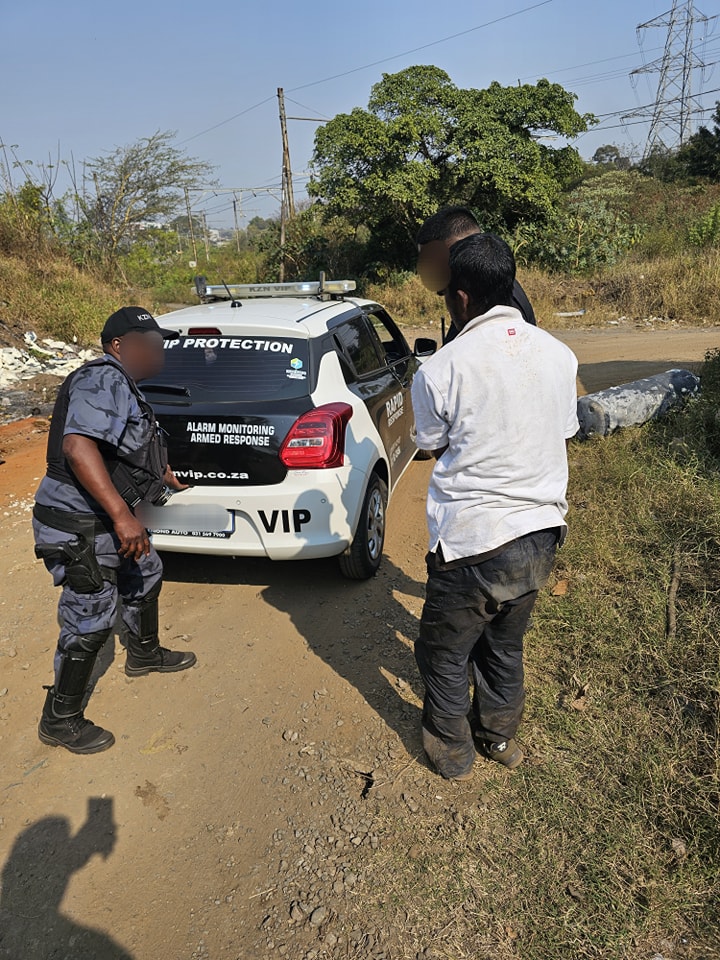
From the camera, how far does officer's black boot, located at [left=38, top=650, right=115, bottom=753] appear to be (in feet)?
8.75

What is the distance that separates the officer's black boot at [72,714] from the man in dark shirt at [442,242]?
6.88 feet

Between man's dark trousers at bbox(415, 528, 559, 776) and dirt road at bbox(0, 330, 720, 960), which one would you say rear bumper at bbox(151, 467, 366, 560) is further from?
man's dark trousers at bbox(415, 528, 559, 776)

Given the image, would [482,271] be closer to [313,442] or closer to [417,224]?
[313,442]

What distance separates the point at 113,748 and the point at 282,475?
1.49 m

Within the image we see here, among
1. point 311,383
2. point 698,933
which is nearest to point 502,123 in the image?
point 311,383

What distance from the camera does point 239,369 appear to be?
3.61 m

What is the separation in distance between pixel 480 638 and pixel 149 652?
1688mm

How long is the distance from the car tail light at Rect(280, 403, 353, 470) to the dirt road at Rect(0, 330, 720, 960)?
92 centimetres

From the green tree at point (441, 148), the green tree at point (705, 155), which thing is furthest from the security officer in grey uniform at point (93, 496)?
the green tree at point (705, 155)

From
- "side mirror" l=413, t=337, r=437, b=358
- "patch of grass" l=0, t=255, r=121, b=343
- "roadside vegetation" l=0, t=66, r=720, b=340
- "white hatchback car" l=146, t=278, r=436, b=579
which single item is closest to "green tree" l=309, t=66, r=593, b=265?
"roadside vegetation" l=0, t=66, r=720, b=340

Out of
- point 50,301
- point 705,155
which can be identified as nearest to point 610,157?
point 705,155

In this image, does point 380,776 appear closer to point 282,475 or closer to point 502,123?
point 282,475

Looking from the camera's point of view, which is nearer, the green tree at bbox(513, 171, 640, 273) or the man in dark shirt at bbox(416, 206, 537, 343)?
the man in dark shirt at bbox(416, 206, 537, 343)

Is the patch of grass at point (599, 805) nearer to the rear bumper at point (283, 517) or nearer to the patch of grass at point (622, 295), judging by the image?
the rear bumper at point (283, 517)
